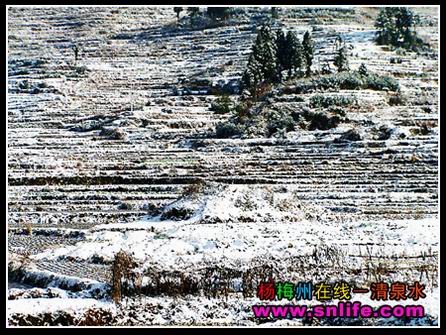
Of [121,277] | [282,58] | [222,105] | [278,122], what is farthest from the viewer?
[282,58]

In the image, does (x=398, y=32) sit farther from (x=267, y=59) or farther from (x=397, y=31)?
(x=267, y=59)

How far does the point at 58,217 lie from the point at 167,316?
46.1 ft

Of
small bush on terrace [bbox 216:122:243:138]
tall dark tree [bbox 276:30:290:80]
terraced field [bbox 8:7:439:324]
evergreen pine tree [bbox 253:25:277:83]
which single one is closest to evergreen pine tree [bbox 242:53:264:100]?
evergreen pine tree [bbox 253:25:277:83]

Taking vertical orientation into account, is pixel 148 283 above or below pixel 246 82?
below

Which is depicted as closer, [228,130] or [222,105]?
[228,130]

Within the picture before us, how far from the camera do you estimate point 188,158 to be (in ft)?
123

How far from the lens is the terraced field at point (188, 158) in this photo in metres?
17.2

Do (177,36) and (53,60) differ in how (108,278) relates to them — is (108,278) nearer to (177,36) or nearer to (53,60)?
(53,60)

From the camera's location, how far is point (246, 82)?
55125 mm

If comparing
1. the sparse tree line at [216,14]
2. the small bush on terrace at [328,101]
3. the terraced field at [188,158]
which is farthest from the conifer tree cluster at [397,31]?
the small bush on terrace at [328,101]

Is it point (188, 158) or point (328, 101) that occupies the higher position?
point (328, 101)

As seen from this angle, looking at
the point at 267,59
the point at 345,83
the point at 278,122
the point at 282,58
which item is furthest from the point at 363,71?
the point at 278,122

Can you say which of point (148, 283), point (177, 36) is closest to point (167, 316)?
point (148, 283)

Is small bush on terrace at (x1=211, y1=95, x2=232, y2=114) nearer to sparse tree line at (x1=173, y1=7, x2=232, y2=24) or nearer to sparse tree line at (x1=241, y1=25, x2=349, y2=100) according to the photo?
sparse tree line at (x1=241, y1=25, x2=349, y2=100)
